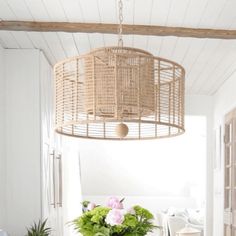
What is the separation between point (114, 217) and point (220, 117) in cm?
441

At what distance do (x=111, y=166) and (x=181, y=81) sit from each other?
25.0 ft

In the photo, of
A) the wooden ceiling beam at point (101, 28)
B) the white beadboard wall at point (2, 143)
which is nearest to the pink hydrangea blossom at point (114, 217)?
the wooden ceiling beam at point (101, 28)

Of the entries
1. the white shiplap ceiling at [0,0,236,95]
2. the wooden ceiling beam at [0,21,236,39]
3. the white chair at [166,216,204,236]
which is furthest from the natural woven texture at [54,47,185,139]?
the white chair at [166,216,204,236]

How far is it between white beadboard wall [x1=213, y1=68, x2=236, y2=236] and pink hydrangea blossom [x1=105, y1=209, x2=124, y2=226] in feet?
11.4

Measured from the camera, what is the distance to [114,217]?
253cm

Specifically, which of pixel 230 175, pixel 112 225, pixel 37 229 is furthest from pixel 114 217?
pixel 230 175

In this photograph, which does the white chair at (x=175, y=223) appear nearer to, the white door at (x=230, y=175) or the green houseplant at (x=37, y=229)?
the white door at (x=230, y=175)

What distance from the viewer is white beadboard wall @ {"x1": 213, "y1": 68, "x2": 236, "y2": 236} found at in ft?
19.3

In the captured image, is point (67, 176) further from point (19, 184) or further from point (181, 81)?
point (181, 81)

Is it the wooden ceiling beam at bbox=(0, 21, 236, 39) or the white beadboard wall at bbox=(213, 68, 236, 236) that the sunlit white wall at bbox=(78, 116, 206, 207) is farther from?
the wooden ceiling beam at bbox=(0, 21, 236, 39)

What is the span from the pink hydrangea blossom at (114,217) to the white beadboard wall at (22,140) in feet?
7.07

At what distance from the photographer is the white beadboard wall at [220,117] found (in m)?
5.89

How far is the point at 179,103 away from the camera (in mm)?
2613

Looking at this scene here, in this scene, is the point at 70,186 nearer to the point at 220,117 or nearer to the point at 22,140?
the point at 220,117
